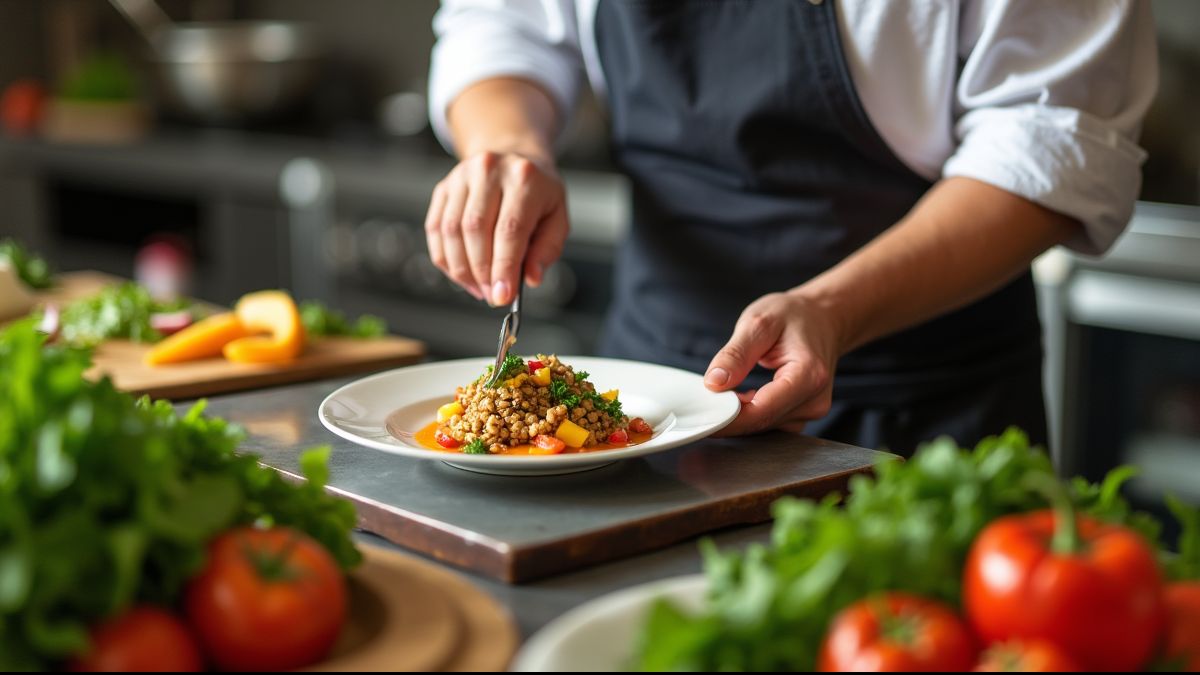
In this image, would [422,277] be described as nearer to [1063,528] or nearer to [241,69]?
[241,69]

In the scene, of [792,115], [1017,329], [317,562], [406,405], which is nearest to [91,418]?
[317,562]

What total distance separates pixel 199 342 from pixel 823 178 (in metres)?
0.74

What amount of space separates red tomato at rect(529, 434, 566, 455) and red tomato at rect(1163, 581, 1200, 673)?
528 mm

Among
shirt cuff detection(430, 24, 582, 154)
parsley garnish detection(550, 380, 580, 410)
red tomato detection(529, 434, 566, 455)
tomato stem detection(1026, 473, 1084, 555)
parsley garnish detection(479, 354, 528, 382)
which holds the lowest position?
red tomato detection(529, 434, 566, 455)

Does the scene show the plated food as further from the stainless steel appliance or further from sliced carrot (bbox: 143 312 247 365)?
the stainless steel appliance

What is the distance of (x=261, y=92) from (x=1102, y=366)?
262 centimetres

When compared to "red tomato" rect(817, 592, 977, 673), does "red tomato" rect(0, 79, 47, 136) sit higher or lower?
lower

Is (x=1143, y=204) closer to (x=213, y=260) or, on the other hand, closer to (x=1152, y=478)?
(x=1152, y=478)

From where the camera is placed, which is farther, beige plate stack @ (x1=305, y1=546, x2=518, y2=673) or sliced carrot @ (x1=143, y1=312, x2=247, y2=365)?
sliced carrot @ (x1=143, y1=312, x2=247, y2=365)

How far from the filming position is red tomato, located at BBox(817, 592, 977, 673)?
23.2 inches

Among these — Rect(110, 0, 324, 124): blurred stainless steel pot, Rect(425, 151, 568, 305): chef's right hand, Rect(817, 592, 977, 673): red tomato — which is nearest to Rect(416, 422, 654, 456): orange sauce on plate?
Rect(425, 151, 568, 305): chef's right hand

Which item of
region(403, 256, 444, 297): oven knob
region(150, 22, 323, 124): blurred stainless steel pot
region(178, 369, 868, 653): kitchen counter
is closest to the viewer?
region(178, 369, 868, 653): kitchen counter

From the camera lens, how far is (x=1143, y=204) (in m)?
2.28

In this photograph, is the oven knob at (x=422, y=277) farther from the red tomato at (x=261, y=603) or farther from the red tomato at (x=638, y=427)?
the red tomato at (x=261, y=603)
